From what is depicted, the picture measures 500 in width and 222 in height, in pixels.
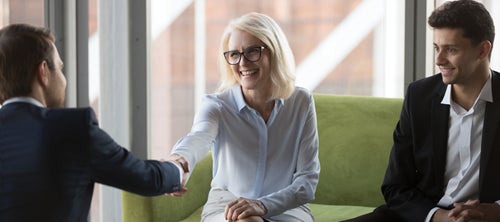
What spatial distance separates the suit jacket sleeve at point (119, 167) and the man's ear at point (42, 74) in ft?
0.48

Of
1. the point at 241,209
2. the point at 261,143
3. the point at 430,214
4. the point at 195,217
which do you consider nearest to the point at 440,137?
the point at 430,214

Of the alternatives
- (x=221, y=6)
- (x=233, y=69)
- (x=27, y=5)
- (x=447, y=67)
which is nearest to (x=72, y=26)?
(x=27, y=5)

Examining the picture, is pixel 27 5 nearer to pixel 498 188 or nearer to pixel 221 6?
pixel 221 6

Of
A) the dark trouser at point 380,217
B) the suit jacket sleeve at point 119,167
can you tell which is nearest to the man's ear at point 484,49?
the dark trouser at point 380,217

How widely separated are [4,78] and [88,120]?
0.79ft

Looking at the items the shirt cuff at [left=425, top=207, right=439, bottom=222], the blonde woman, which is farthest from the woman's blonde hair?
the shirt cuff at [left=425, top=207, right=439, bottom=222]

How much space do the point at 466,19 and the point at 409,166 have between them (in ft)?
1.85

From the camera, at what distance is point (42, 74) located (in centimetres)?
218

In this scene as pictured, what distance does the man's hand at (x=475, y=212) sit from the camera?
2.73 meters

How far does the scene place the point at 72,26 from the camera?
13.8 feet

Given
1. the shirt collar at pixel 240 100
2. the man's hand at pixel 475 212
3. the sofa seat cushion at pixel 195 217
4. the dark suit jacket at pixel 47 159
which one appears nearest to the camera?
the dark suit jacket at pixel 47 159

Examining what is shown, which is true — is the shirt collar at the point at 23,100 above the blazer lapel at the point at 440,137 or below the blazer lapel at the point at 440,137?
above

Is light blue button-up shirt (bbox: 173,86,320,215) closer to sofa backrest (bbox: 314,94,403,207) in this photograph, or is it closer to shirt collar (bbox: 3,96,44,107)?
sofa backrest (bbox: 314,94,403,207)

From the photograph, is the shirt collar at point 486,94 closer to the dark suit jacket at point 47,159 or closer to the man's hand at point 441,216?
the man's hand at point 441,216
